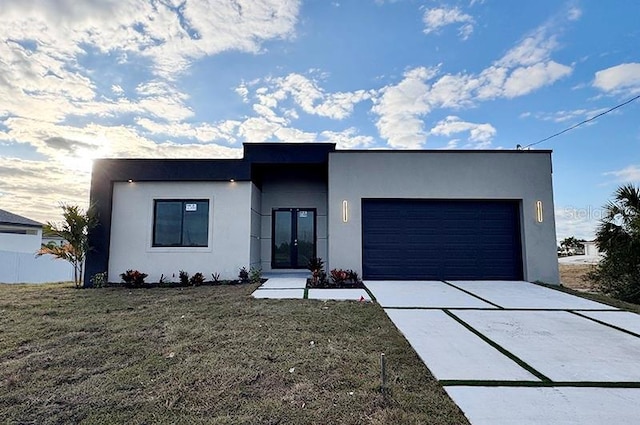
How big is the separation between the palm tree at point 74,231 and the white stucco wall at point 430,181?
21.5 feet

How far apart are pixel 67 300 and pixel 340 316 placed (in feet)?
19.0

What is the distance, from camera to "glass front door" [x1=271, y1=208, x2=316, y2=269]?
10.9 metres

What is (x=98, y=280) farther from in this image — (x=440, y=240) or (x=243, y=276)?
(x=440, y=240)

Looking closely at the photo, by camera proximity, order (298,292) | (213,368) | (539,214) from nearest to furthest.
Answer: (213,368) < (298,292) < (539,214)

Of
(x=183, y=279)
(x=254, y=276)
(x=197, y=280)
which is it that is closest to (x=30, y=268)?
(x=183, y=279)

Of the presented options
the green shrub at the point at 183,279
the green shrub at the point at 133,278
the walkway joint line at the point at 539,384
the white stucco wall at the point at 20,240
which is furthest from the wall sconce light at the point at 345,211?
the white stucco wall at the point at 20,240

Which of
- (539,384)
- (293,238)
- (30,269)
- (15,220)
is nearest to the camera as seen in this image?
(539,384)

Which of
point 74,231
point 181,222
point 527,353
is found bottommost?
point 527,353

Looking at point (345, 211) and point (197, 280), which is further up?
point (345, 211)

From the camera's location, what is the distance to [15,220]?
749 inches

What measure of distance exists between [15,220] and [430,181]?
23189 mm

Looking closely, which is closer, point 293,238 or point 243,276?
point 243,276

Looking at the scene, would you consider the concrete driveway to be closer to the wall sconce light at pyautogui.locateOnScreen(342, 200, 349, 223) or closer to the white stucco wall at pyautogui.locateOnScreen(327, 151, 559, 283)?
the white stucco wall at pyautogui.locateOnScreen(327, 151, 559, 283)

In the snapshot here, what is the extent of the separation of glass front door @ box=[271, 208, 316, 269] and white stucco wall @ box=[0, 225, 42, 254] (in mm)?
16107
